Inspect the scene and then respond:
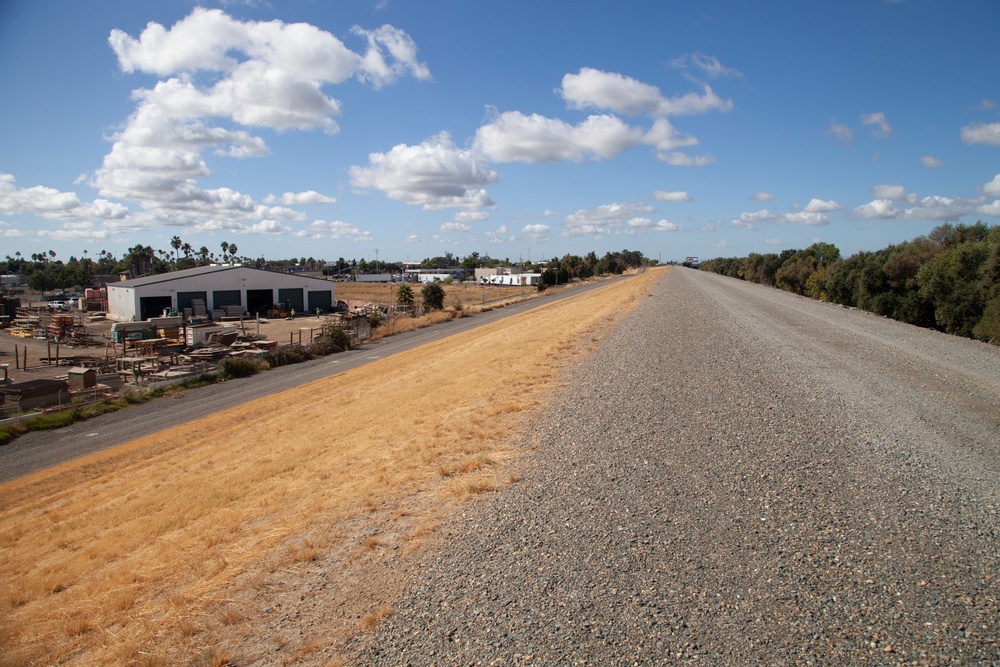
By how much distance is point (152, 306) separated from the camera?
2311 inches

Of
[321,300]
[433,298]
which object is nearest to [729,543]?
[433,298]

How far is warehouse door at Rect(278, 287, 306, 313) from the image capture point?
224 ft

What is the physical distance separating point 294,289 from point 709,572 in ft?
233

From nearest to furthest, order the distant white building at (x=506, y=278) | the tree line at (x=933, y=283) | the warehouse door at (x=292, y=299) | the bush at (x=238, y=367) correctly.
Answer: the tree line at (x=933, y=283) < the bush at (x=238, y=367) < the warehouse door at (x=292, y=299) < the distant white building at (x=506, y=278)

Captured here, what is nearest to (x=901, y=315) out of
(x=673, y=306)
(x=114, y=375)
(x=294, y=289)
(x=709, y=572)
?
(x=673, y=306)

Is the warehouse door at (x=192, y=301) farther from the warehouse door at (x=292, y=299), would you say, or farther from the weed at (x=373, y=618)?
the weed at (x=373, y=618)

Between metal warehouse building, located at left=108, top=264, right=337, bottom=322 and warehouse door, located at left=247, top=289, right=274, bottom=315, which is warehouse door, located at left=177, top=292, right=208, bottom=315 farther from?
warehouse door, located at left=247, top=289, right=274, bottom=315

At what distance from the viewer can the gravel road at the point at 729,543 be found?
4.22 meters

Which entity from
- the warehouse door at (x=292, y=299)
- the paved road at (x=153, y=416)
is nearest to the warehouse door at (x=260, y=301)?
the warehouse door at (x=292, y=299)

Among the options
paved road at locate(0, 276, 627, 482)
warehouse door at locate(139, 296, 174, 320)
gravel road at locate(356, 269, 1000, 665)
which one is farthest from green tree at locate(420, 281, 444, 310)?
gravel road at locate(356, 269, 1000, 665)

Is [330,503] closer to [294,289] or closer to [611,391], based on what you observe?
[611,391]

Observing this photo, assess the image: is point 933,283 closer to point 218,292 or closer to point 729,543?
point 729,543

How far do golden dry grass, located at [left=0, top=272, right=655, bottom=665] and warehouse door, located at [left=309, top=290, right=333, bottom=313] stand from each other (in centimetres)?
5456

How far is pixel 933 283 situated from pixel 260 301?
6518 centimetres
